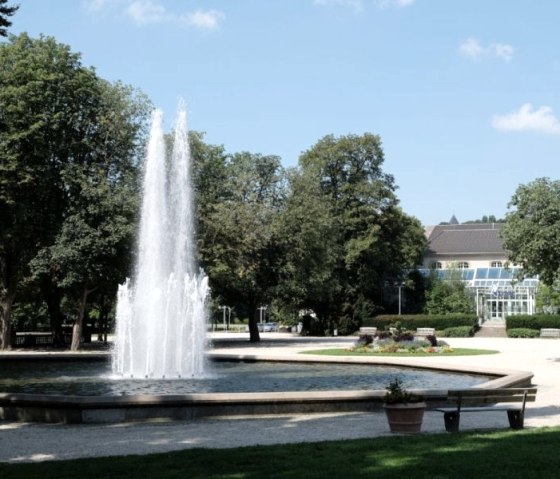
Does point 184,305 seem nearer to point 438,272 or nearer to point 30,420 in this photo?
point 30,420

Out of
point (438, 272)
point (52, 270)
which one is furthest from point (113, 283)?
point (438, 272)

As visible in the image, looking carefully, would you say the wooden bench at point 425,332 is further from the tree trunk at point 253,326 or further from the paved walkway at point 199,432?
the paved walkway at point 199,432

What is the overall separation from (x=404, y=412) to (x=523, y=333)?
48871 mm

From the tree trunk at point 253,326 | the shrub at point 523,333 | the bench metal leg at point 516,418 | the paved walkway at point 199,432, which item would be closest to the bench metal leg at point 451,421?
the paved walkway at point 199,432

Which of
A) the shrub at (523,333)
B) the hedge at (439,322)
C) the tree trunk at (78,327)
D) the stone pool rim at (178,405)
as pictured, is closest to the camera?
the stone pool rim at (178,405)

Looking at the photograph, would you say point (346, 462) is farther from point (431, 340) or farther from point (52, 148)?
point (52, 148)

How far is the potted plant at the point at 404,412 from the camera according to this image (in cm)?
1163

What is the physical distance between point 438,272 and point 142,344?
2534 inches

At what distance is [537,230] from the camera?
27.6 m

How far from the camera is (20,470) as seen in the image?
869cm

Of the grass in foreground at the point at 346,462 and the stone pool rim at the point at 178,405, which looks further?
the stone pool rim at the point at 178,405

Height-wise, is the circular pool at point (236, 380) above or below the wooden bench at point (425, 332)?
below

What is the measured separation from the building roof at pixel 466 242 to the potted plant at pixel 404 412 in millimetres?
97441

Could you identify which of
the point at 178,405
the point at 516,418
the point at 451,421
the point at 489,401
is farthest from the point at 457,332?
the point at 451,421
